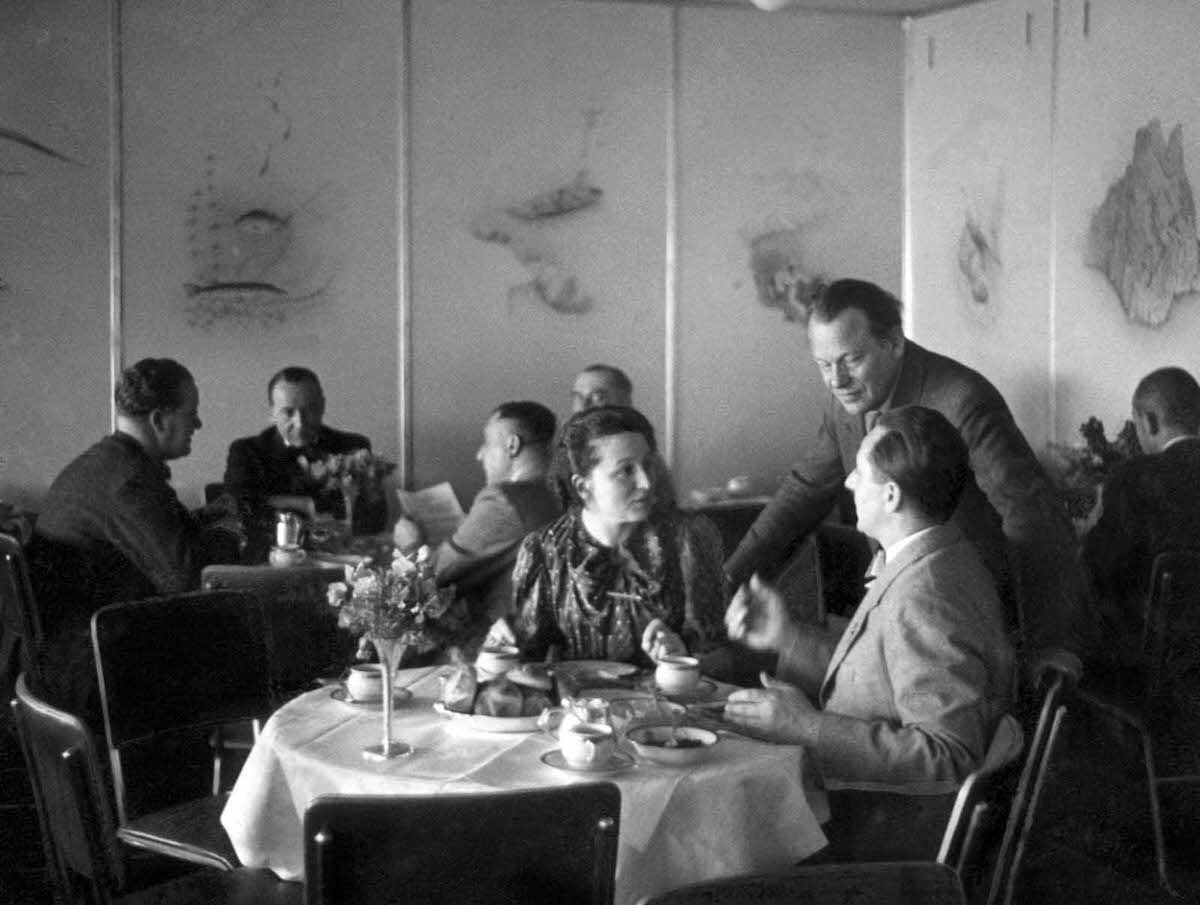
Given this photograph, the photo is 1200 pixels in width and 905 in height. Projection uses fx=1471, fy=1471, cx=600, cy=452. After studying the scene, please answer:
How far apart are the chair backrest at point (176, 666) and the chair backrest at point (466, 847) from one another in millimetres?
1524

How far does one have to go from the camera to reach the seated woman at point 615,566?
3688mm

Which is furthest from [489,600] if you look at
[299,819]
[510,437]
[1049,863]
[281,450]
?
[281,450]

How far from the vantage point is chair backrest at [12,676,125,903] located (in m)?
2.52

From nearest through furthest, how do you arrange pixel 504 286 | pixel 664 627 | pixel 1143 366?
pixel 664 627 → pixel 1143 366 → pixel 504 286

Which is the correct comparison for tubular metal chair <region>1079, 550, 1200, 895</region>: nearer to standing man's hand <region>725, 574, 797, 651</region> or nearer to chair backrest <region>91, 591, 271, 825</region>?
standing man's hand <region>725, 574, 797, 651</region>

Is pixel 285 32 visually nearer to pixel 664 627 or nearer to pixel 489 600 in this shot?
pixel 489 600

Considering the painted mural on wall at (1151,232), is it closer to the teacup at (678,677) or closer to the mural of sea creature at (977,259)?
the mural of sea creature at (977,259)

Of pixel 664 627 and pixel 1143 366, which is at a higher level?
pixel 1143 366

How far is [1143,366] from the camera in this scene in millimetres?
5914

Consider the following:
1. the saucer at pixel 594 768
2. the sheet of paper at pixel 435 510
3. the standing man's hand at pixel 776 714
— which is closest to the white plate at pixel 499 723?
the saucer at pixel 594 768

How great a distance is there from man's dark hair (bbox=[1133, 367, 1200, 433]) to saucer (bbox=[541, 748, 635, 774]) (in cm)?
348

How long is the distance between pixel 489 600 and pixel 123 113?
346 cm

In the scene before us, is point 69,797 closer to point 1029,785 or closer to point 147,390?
point 1029,785

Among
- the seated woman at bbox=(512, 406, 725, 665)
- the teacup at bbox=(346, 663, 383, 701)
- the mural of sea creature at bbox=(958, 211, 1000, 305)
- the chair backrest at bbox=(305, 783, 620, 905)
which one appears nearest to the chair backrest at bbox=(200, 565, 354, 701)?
the seated woman at bbox=(512, 406, 725, 665)
